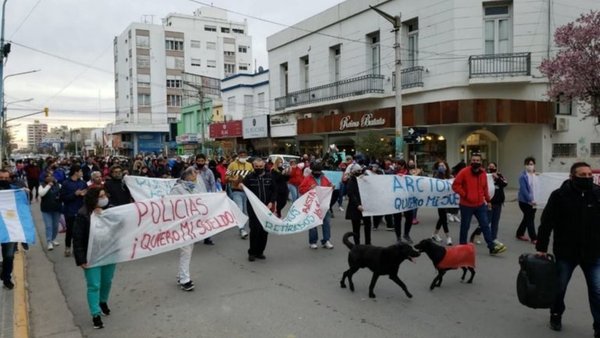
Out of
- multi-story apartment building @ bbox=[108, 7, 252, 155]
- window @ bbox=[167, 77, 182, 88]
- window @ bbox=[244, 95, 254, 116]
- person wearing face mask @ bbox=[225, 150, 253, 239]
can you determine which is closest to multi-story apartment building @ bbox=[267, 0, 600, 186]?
person wearing face mask @ bbox=[225, 150, 253, 239]

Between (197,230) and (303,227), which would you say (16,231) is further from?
(303,227)

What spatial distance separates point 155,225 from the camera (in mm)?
6793

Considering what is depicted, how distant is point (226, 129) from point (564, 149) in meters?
28.1

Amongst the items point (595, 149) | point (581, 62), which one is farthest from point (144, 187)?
point (595, 149)

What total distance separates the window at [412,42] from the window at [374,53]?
2.14 metres

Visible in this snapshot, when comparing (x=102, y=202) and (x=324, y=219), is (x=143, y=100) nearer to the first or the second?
(x=324, y=219)

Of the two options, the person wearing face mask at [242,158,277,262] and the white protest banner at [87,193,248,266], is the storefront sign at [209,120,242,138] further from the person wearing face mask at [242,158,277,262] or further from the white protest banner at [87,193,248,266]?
the white protest banner at [87,193,248,266]

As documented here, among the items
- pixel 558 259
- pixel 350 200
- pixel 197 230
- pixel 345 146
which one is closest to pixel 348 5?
pixel 345 146

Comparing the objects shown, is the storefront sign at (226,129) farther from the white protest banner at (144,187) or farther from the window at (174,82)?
the window at (174,82)

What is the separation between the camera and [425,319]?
5.47 m

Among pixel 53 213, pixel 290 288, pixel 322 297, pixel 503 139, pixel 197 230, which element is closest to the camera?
pixel 322 297

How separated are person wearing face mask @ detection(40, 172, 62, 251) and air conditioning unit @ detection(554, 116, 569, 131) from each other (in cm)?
2033

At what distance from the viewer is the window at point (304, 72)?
33938 mm

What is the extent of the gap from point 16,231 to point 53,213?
123 inches
